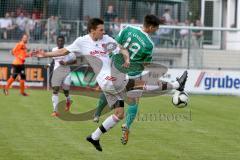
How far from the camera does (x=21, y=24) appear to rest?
105 ft

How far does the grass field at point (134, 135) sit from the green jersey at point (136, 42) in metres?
1.68

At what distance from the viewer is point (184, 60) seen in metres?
31.0

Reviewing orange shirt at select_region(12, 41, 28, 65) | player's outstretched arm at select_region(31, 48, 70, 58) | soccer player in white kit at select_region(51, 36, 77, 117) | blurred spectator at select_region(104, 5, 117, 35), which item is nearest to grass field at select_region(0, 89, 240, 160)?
soccer player in white kit at select_region(51, 36, 77, 117)

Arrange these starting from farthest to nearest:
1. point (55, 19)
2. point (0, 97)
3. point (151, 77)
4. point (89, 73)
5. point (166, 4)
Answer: point (166, 4)
point (55, 19)
point (89, 73)
point (151, 77)
point (0, 97)

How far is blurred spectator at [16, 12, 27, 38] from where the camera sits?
31875 millimetres

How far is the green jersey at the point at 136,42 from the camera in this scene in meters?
13.0

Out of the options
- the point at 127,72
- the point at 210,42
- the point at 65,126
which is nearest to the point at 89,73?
the point at 210,42

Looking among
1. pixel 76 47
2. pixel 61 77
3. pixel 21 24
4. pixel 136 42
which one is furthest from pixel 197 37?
pixel 76 47

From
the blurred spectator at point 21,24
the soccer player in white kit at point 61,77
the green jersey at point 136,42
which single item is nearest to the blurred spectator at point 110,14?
the blurred spectator at point 21,24

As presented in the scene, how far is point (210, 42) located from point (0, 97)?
36.9 feet

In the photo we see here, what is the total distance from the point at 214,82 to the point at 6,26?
378 inches

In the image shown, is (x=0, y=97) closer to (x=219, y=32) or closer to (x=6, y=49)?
(x=6, y=49)

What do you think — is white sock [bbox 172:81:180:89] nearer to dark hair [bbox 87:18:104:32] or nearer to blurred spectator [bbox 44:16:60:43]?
dark hair [bbox 87:18:104:32]

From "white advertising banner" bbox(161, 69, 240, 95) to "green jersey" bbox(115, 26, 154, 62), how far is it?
1613cm
